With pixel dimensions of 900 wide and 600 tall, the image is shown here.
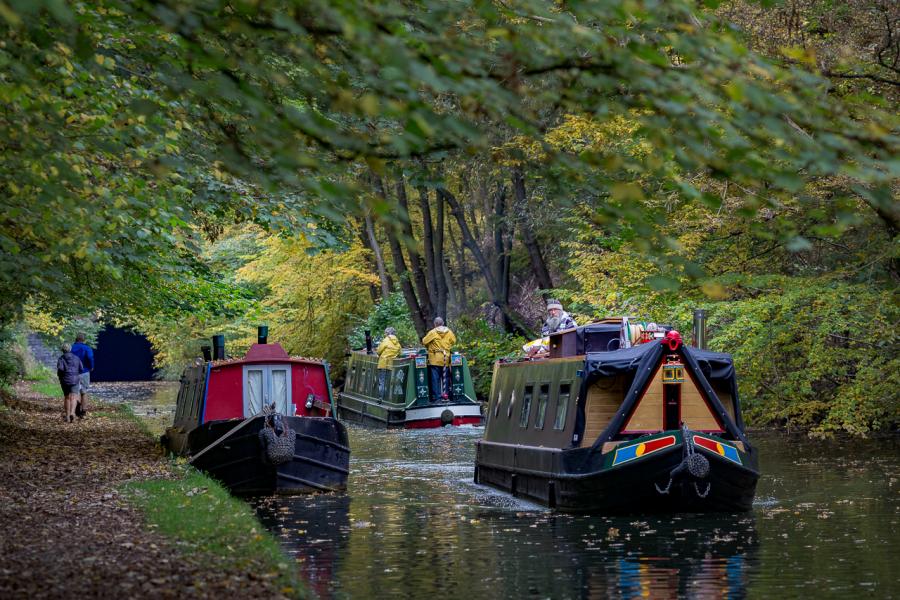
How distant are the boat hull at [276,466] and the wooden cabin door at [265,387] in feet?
2.70

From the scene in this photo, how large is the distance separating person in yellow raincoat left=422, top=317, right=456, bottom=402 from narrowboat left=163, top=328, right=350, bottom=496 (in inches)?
463

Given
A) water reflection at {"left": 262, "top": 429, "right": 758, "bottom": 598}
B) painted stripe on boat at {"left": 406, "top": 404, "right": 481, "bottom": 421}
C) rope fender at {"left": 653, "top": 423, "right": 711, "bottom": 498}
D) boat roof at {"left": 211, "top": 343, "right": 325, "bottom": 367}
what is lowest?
water reflection at {"left": 262, "top": 429, "right": 758, "bottom": 598}

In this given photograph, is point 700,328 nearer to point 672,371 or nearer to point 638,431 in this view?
point 672,371

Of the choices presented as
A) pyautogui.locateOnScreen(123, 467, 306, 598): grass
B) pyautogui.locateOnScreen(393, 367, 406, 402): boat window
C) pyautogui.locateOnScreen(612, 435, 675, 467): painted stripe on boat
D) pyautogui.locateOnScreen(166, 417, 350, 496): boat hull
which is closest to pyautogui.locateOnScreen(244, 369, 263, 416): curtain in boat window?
pyautogui.locateOnScreen(166, 417, 350, 496): boat hull

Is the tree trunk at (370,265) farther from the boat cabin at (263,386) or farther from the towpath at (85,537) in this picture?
the towpath at (85,537)

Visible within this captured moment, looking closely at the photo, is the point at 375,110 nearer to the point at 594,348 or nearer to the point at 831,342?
the point at 594,348

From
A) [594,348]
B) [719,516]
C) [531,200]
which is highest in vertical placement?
[531,200]

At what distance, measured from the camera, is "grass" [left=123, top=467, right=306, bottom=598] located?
32.1ft

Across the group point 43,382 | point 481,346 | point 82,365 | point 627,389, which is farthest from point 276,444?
point 43,382

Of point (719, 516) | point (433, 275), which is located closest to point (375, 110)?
point (719, 516)

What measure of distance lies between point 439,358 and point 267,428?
14349mm

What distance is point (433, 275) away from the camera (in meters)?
38.1

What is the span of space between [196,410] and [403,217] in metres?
13.9

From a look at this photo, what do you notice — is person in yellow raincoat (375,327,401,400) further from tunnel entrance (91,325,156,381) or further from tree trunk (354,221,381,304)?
tunnel entrance (91,325,156,381)
